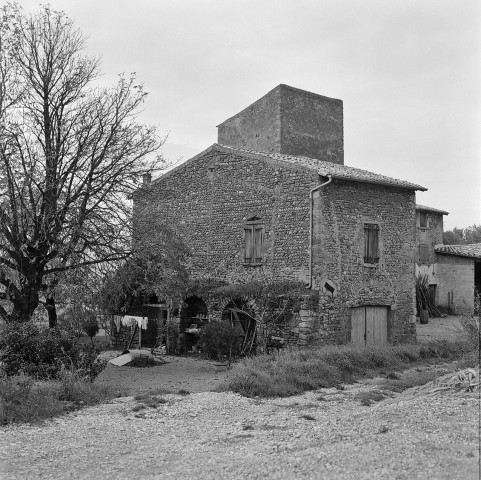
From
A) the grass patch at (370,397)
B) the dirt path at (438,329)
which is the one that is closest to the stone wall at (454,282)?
the dirt path at (438,329)

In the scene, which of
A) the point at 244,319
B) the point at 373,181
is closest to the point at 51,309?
the point at 244,319

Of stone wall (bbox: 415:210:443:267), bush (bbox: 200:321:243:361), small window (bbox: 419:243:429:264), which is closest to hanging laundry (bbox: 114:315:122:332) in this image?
bush (bbox: 200:321:243:361)

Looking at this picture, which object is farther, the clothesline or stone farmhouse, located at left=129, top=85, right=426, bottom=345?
the clothesline

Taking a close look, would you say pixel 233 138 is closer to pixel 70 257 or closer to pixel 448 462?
pixel 70 257

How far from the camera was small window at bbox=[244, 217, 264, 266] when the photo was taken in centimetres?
1798

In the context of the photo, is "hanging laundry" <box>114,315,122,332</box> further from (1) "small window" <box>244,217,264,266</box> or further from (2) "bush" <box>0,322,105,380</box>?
(2) "bush" <box>0,322,105,380</box>

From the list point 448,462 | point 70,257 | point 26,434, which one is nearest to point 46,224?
point 70,257

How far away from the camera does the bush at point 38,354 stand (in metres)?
11.4

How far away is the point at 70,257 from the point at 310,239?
6.89 m

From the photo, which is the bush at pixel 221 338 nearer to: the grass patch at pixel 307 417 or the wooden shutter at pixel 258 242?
the wooden shutter at pixel 258 242

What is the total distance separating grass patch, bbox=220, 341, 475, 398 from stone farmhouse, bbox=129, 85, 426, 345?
1.82 m

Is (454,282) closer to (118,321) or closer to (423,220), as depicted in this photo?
(423,220)

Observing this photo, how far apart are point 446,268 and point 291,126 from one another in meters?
11.0

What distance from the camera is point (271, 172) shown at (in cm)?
1783
